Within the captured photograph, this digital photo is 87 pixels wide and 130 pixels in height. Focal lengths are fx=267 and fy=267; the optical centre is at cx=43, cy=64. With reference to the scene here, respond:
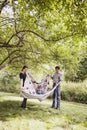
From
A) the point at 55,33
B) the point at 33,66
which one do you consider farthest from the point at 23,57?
the point at 55,33

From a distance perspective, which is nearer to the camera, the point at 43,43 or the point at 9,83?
the point at 43,43

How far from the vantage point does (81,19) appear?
5.82 metres

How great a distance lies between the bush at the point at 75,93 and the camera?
1700cm

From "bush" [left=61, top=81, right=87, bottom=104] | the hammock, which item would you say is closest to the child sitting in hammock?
the hammock

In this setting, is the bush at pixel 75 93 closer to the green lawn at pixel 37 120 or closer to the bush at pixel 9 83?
the bush at pixel 9 83

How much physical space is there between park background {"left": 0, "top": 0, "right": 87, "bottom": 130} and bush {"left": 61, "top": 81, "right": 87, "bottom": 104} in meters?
0.09

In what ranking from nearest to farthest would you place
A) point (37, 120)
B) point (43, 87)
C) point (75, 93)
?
point (37, 120), point (43, 87), point (75, 93)

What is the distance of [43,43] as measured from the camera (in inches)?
477

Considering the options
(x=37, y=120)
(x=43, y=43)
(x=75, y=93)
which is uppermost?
(x=43, y=43)

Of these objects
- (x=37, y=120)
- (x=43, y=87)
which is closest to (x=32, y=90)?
(x=43, y=87)

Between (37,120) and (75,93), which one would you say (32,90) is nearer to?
(37,120)

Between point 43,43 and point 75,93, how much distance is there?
254 inches

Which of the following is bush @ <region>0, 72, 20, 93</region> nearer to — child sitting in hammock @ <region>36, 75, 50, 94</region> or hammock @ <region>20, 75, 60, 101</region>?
child sitting in hammock @ <region>36, 75, 50, 94</region>

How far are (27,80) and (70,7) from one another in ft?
19.2
